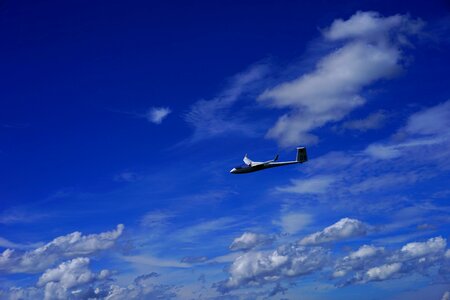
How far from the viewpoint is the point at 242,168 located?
151 meters

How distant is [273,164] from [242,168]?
34.2 ft

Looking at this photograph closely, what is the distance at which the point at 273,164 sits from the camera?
154000mm

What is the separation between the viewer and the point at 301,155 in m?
153

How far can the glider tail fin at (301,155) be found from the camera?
500 ft

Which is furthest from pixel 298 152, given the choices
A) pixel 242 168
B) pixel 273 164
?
pixel 242 168

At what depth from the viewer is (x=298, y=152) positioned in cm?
15275

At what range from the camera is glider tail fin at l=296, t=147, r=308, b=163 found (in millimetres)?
152250

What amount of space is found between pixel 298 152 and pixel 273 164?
28.3 ft

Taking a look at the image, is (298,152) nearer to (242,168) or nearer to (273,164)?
(273,164)
